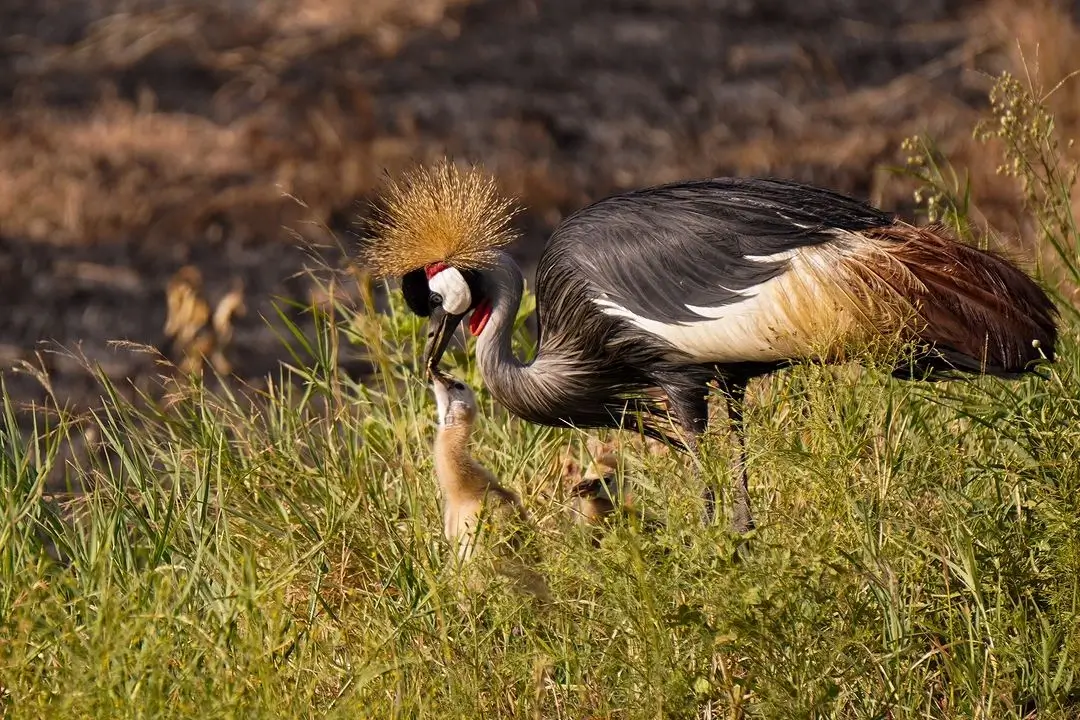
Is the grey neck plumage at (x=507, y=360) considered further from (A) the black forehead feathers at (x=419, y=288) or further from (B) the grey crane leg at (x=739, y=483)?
(B) the grey crane leg at (x=739, y=483)

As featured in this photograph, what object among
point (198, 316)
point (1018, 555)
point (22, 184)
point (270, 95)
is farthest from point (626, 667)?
point (270, 95)

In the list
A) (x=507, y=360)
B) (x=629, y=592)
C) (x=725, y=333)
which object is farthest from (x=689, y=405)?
(x=629, y=592)

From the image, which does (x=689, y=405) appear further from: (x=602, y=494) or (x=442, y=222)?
(x=442, y=222)

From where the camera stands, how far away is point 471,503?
4.05m

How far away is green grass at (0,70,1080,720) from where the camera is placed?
3.21m

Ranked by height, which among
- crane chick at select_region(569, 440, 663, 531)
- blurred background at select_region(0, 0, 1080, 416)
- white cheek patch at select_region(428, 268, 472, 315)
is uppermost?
white cheek patch at select_region(428, 268, 472, 315)

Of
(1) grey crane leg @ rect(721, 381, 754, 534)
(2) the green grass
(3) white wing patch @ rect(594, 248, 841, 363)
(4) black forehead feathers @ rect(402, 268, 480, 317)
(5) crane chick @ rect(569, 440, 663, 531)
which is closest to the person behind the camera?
(2) the green grass

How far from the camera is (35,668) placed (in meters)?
3.35

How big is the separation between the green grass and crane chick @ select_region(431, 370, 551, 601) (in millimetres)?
52

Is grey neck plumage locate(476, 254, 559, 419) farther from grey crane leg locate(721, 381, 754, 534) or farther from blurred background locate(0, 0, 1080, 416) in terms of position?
blurred background locate(0, 0, 1080, 416)

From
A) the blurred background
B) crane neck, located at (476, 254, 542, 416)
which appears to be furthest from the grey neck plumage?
the blurred background

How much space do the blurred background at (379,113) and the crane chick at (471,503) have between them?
9.99 ft

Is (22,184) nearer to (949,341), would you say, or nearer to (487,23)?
(487,23)

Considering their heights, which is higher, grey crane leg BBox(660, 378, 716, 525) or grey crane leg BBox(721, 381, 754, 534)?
grey crane leg BBox(721, 381, 754, 534)
